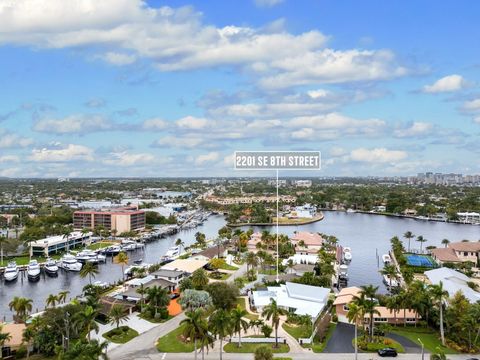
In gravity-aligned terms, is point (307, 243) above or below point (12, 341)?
above

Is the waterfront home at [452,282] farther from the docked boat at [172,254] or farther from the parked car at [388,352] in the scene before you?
the docked boat at [172,254]

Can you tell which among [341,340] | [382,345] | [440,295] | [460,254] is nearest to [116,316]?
[341,340]

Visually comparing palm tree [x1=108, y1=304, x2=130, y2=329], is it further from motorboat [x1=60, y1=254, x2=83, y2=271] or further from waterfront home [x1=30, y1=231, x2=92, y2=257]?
waterfront home [x1=30, y1=231, x2=92, y2=257]

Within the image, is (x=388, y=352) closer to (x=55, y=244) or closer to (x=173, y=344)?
(x=173, y=344)

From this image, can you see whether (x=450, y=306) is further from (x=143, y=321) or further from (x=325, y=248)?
(x=325, y=248)

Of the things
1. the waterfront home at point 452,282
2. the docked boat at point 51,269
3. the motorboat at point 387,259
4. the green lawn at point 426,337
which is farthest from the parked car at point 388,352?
the docked boat at point 51,269

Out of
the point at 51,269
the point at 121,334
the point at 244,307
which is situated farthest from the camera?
the point at 51,269

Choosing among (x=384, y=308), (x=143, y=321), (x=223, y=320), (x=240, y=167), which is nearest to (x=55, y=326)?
(x=143, y=321)
